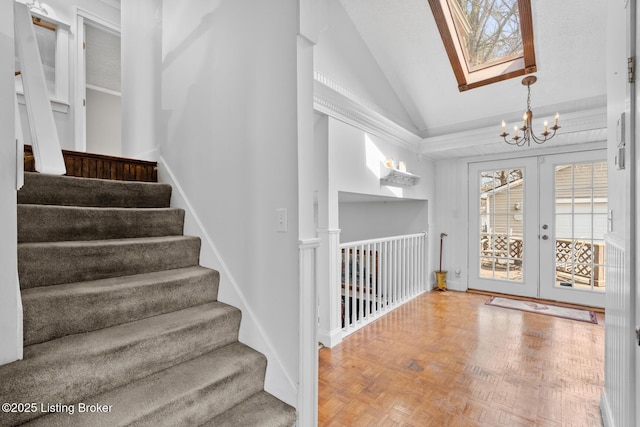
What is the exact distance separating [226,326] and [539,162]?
4.62 metres

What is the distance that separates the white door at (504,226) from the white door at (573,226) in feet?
0.42

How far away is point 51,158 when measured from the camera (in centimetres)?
108

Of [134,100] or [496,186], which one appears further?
[496,186]

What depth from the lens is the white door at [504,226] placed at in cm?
434

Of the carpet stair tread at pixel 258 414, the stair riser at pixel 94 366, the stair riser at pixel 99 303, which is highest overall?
the stair riser at pixel 99 303

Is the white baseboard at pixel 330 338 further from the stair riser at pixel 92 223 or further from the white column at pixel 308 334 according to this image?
the stair riser at pixel 92 223

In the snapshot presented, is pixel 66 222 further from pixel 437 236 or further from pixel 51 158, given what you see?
pixel 437 236

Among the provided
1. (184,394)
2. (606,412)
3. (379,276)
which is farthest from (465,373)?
(184,394)

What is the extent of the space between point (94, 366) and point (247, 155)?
1.23 meters

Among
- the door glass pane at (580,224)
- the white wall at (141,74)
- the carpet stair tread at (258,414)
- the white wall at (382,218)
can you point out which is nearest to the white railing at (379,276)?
the white wall at (382,218)

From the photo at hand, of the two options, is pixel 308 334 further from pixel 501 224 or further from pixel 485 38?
pixel 501 224

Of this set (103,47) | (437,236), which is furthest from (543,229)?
(103,47)

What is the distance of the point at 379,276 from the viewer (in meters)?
3.58

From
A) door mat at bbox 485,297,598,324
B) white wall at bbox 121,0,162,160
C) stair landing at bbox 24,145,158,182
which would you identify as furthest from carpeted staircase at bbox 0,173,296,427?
door mat at bbox 485,297,598,324
